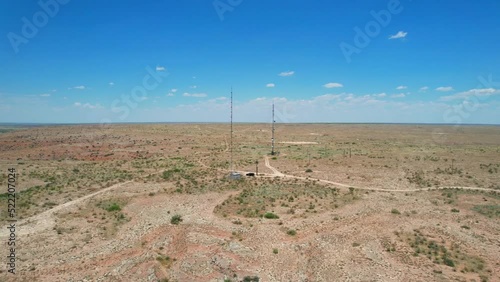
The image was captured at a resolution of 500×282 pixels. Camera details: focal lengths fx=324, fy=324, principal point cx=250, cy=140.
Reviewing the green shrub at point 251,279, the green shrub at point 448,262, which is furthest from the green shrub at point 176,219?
the green shrub at point 448,262

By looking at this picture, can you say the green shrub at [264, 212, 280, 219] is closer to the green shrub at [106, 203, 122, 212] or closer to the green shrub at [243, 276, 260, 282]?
the green shrub at [243, 276, 260, 282]

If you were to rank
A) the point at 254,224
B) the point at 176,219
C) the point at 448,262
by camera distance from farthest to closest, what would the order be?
the point at 176,219 → the point at 254,224 → the point at 448,262

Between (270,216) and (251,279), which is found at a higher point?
(270,216)

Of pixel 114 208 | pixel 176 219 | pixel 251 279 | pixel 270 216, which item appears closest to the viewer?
pixel 251 279

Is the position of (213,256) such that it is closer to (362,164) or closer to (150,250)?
(150,250)

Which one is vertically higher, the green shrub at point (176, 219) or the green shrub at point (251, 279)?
the green shrub at point (176, 219)

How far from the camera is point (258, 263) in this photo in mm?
22344

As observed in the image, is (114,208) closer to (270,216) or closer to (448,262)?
(270,216)

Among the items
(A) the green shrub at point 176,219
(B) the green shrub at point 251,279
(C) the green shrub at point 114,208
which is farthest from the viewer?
(C) the green shrub at point 114,208

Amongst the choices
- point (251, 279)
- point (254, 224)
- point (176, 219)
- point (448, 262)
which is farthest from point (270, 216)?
point (448, 262)

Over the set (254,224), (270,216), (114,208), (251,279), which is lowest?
(251,279)

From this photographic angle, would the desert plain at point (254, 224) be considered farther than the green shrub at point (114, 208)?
No

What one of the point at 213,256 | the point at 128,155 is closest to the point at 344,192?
the point at 213,256

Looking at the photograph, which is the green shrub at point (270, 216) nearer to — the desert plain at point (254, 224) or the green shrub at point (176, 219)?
the desert plain at point (254, 224)
